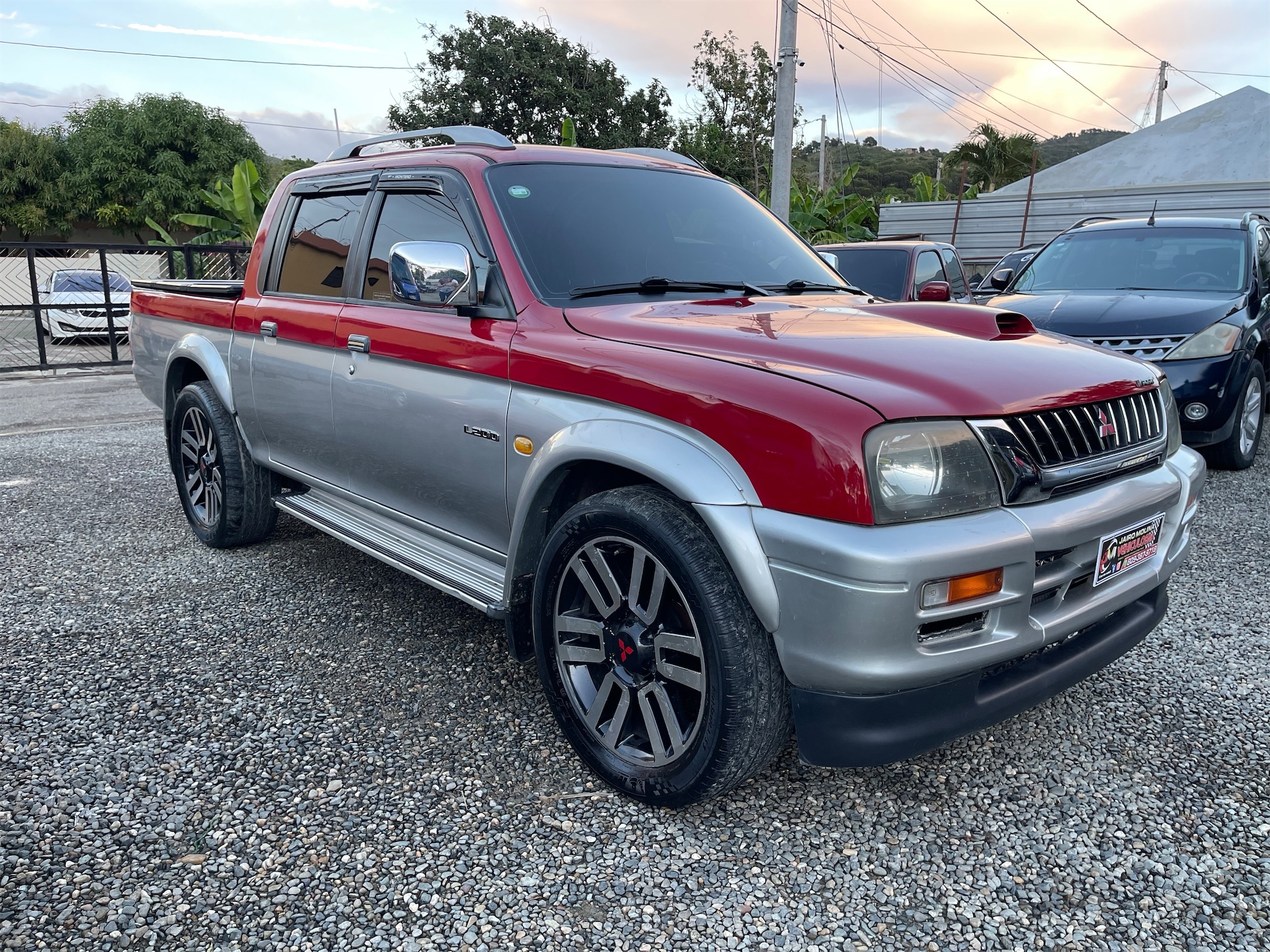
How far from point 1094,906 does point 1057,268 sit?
20.7 ft

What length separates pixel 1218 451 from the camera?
21.0ft

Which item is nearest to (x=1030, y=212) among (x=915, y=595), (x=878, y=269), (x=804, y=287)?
(x=878, y=269)

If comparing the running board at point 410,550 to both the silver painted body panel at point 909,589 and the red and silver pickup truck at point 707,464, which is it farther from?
the silver painted body panel at point 909,589

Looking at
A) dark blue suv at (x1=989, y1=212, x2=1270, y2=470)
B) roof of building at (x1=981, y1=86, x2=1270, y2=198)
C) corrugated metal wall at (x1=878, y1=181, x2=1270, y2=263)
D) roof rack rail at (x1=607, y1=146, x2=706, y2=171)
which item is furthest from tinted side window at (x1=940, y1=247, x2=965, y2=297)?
roof of building at (x1=981, y1=86, x2=1270, y2=198)

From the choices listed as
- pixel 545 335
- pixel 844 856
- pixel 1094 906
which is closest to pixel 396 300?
pixel 545 335

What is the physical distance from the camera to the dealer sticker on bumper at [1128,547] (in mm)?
2436

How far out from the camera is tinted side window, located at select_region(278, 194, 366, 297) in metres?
3.86

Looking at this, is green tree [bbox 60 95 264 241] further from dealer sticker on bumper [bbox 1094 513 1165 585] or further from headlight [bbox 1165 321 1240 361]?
dealer sticker on bumper [bbox 1094 513 1165 585]

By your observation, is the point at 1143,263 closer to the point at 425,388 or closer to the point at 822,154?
the point at 425,388

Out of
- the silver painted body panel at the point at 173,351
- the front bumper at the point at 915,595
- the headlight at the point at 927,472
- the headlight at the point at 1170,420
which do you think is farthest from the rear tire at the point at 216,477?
the headlight at the point at 1170,420

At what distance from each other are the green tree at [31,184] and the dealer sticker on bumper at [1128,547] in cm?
4301

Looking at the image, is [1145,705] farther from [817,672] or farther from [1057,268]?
[1057,268]

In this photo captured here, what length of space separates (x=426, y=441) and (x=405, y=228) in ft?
2.97

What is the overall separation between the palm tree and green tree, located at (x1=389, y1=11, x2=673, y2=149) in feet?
45.3
